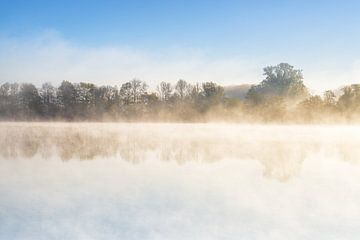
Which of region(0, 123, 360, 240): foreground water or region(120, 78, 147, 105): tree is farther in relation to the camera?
region(120, 78, 147, 105): tree

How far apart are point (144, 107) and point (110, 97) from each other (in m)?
3.25

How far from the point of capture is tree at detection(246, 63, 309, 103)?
117 ft

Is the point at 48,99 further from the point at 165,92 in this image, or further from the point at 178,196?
the point at 178,196

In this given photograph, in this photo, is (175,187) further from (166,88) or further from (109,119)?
(166,88)

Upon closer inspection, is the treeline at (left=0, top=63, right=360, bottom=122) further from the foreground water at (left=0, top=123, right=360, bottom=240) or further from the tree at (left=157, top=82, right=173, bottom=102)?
the foreground water at (left=0, top=123, right=360, bottom=240)

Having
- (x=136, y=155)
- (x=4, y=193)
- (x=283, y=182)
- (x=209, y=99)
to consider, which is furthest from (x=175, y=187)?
(x=209, y=99)

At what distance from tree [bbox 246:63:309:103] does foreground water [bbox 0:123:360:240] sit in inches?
1074

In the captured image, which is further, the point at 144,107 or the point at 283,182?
the point at 144,107

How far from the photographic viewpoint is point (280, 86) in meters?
37.0

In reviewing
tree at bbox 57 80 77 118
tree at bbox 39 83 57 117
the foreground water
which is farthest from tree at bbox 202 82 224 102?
the foreground water

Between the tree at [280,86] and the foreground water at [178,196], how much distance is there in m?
27.3

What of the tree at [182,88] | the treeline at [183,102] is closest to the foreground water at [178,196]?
the treeline at [183,102]

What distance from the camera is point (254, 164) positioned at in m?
7.62

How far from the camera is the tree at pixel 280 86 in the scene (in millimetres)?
35656
